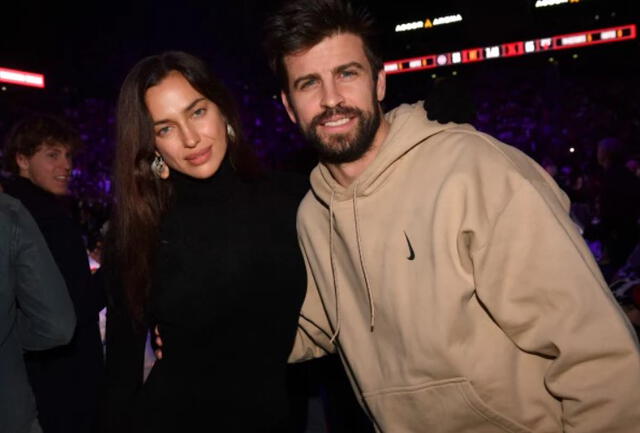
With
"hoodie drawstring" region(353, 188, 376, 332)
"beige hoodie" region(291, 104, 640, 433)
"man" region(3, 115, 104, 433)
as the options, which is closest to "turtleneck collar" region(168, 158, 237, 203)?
"beige hoodie" region(291, 104, 640, 433)

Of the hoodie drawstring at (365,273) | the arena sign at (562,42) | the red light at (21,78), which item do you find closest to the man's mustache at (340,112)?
the hoodie drawstring at (365,273)

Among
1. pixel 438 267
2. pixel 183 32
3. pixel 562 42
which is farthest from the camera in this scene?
pixel 183 32

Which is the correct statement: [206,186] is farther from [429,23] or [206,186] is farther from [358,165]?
[429,23]

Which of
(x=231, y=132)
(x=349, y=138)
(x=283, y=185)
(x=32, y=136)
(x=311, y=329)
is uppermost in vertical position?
(x=32, y=136)

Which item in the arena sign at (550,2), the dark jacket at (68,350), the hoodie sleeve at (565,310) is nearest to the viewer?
the hoodie sleeve at (565,310)

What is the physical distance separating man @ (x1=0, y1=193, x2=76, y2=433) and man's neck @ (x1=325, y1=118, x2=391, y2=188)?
136cm

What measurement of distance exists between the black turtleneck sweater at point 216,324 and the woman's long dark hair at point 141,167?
0.07m

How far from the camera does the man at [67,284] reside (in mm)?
2719

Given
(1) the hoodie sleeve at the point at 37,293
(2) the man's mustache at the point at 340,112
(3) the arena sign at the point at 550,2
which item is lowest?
(1) the hoodie sleeve at the point at 37,293

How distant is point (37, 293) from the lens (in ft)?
7.27

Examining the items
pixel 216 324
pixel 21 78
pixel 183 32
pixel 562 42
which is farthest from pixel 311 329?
pixel 21 78

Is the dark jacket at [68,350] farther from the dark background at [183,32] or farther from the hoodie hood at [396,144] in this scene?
the dark background at [183,32]

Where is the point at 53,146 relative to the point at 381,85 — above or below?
above

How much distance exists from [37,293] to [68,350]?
27.7 inches
